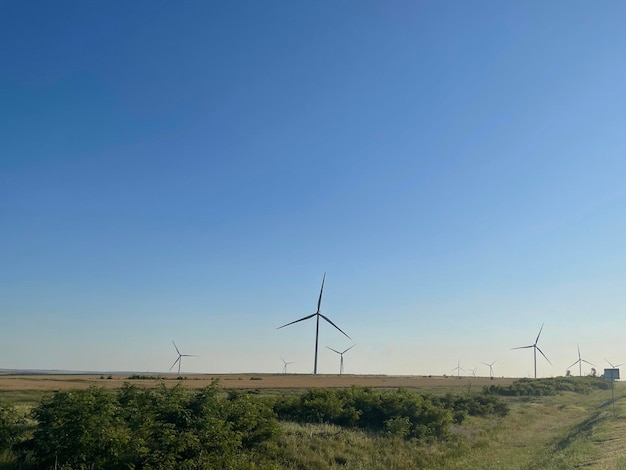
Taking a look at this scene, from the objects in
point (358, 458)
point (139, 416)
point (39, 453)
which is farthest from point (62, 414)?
point (358, 458)

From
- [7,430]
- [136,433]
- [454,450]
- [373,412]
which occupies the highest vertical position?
[136,433]

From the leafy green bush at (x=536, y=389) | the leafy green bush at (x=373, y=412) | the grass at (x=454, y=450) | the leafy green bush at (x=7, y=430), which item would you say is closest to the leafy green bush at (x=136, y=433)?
the leafy green bush at (x=7, y=430)

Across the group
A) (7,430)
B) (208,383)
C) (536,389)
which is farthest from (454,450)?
(208,383)

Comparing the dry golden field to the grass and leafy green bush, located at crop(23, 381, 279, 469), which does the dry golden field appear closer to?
the grass

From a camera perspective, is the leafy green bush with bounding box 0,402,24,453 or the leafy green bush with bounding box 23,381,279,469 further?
the leafy green bush with bounding box 0,402,24,453

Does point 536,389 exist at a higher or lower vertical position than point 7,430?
lower

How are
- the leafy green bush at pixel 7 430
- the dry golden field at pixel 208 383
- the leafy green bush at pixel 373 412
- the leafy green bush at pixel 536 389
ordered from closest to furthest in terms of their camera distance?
1. the leafy green bush at pixel 7 430
2. the leafy green bush at pixel 373 412
3. the dry golden field at pixel 208 383
4. the leafy green bush at pixel 536 389

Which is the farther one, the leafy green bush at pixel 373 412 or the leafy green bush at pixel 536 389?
the leafy green bush at pixel 536 389

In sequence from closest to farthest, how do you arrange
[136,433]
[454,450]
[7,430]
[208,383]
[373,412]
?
[136,433] → [7,430] → [454,450] → [373,412] → [208,383]

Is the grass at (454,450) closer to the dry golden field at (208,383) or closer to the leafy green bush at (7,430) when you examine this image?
the leafy green bush at (7,430)

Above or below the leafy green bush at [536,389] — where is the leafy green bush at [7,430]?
above

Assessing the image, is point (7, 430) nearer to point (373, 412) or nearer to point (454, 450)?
point (454, 450)

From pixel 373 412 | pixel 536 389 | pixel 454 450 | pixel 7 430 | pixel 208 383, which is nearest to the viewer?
pixel 7 430

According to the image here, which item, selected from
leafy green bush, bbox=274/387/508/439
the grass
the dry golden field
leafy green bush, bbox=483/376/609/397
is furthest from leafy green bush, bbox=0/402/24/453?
leafy green bush, bbox=483/376/609/397
